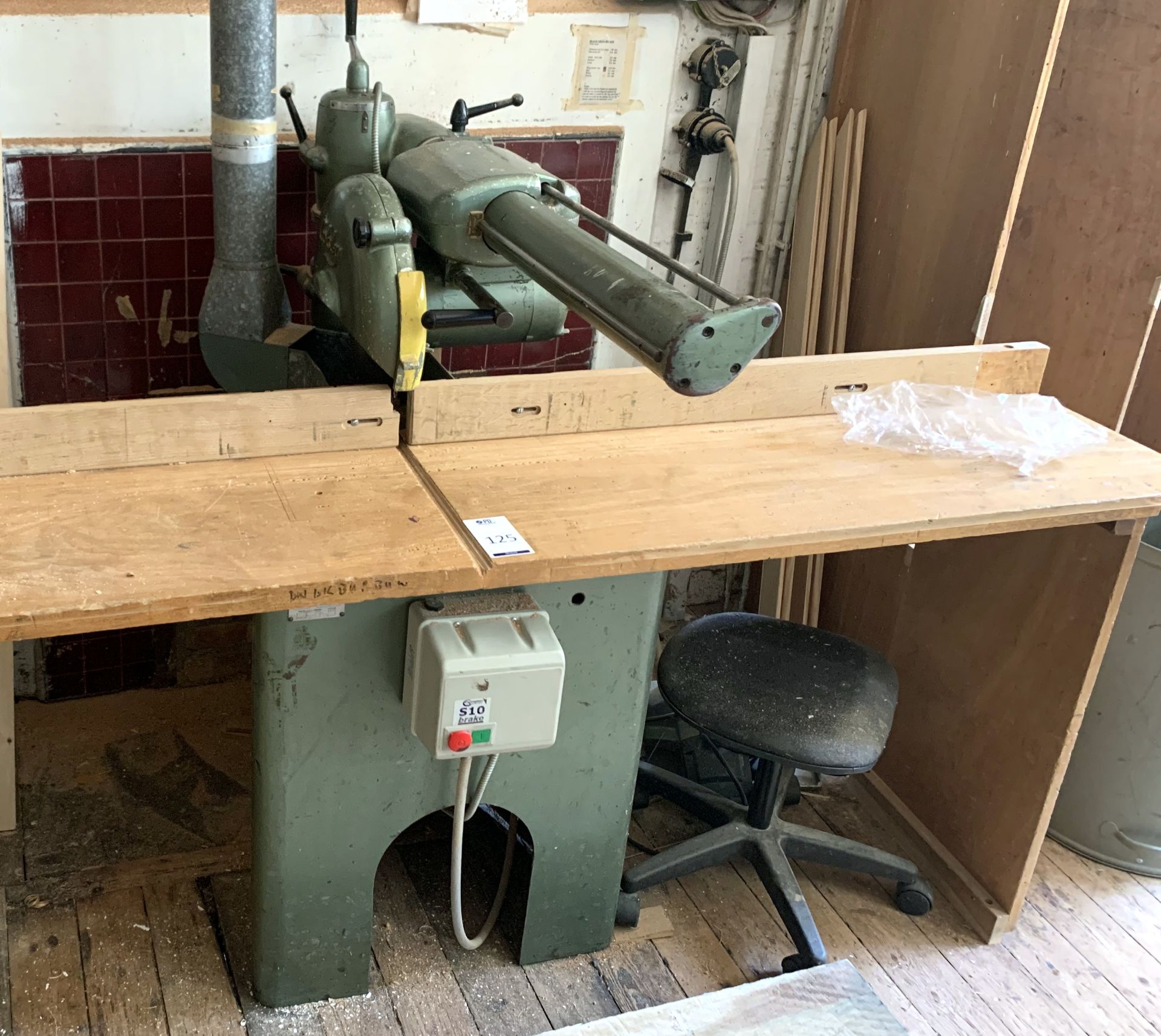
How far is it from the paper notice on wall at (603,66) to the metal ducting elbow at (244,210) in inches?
24.8

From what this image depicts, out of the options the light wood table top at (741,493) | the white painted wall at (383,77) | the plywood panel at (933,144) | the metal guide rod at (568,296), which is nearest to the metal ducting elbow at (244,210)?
the white painted wall at (383,77)

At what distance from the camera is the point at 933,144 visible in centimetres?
245

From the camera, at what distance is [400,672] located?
5.90 feet

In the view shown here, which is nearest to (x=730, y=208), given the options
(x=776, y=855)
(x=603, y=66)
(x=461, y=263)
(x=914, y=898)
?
(x=603, y=66)

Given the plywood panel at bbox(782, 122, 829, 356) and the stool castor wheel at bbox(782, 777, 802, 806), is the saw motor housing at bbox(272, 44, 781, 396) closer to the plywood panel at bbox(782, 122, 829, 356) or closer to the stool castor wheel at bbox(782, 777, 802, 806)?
the plywood panel at bbox(782, 122, 829, 356)

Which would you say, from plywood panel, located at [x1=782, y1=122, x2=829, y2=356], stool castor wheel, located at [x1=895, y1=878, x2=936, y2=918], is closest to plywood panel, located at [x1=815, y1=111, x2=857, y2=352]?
plywood panel, located at [x1=782, y1=122, x2=829, y2=356]

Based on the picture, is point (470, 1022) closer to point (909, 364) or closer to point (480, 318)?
point (480, 318)

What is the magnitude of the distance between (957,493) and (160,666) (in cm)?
174

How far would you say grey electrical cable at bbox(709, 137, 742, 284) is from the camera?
104 inches

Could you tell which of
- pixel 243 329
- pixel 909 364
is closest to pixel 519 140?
pixel 243 329

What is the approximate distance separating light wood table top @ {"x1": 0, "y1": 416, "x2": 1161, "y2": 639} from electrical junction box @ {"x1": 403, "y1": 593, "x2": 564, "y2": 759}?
0.47 feet

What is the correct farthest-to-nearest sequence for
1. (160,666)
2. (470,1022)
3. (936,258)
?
(160,666)
(936,258)
(470,1022)

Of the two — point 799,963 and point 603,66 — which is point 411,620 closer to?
point 799,963

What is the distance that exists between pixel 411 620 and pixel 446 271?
53 centimetres
